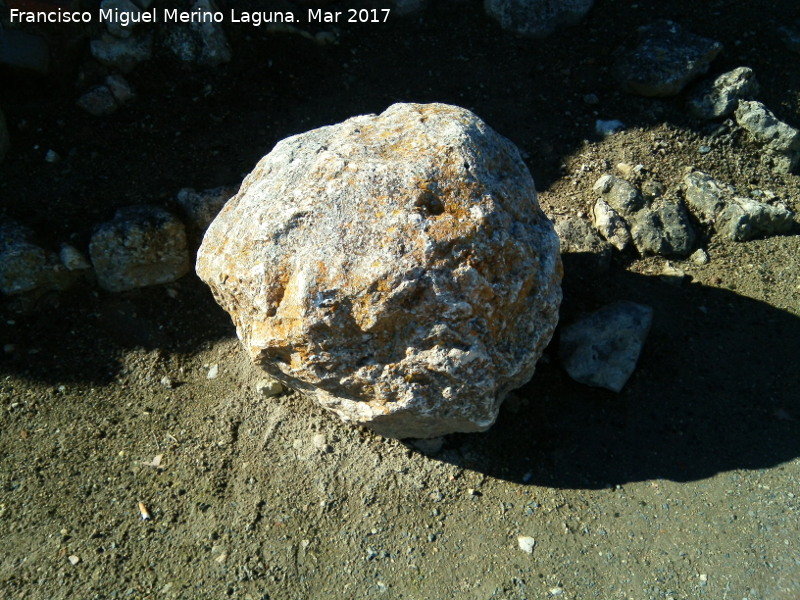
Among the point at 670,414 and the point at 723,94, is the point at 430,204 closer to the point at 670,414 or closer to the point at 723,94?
the point at 670,414

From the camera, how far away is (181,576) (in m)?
2.81

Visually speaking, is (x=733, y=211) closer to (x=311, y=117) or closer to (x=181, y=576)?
(x=311, y=117)

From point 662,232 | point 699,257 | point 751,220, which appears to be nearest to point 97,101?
point 662,232

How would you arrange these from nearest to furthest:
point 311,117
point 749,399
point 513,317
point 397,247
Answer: point 397,247
point 513,317
point 749,399
point 311,117

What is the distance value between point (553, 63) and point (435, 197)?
8.12ft

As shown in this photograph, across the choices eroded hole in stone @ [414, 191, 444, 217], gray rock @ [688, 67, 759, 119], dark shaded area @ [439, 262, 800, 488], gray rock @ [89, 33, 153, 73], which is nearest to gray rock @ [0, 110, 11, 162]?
gray rock @ [89, 33, 153, 73]

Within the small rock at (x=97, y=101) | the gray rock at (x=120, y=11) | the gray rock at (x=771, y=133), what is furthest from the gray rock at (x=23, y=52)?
the gray rock at (x=771, y=133)

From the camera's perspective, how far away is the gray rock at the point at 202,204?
368cm

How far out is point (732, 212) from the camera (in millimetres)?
3900

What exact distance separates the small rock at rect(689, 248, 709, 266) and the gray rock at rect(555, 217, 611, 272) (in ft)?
1.66

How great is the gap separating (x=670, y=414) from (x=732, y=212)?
4.39 ft

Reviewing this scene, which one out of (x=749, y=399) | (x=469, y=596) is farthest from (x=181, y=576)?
(x=749, y=399)

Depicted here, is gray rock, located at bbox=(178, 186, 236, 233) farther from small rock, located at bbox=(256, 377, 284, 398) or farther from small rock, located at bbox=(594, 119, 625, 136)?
small rock, located at bbox=(594, 119, 625, 136)

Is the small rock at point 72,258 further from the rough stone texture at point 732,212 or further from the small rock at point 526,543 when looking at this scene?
the rough stone texture at point 732,212
